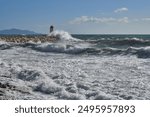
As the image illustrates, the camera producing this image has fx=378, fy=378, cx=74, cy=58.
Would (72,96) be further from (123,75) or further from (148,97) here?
(123,75)

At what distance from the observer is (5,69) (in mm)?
10977

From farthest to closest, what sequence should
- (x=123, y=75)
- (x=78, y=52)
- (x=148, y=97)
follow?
(x=78, y=52) → (x=123, y=75) → (x=148, y=97)

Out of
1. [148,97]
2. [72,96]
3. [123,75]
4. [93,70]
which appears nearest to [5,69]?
[93,70]

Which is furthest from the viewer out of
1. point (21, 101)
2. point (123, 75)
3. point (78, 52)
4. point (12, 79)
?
point (78, 52)

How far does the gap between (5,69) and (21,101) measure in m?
4.31

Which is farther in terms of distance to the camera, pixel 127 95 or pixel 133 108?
pixel 127 95

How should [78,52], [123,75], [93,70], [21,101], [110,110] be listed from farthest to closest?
[78,52], [93,70], [123,75], [21,101], [110,110]

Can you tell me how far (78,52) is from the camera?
63.4 feet

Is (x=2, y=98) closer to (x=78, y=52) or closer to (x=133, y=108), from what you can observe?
(x=133, y=108)

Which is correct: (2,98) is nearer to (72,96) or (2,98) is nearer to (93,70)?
(72,96)

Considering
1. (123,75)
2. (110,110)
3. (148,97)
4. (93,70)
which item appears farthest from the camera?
(93,70)

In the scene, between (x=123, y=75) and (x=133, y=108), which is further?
(x=123, y=75)

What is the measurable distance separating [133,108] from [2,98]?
245cm

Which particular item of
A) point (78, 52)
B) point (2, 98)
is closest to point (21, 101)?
point (2, 98)
